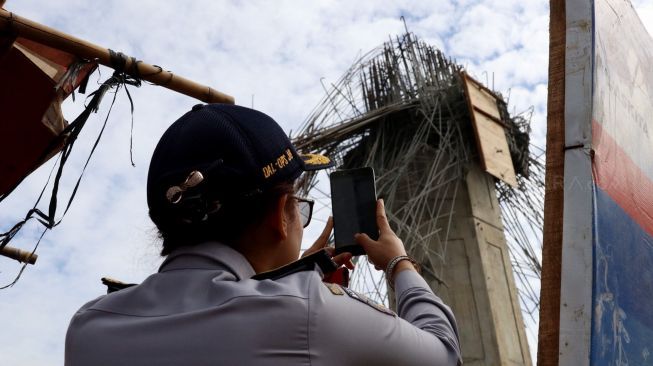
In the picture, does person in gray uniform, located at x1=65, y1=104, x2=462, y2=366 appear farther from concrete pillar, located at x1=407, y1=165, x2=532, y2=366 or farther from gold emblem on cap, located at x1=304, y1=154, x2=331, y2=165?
concrete pillar, located at x1=407, y1=165, x2=532, y2=366

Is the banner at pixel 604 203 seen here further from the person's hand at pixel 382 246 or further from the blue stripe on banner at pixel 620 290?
the person's hand at pixel 382 246

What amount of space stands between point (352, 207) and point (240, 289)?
36cm

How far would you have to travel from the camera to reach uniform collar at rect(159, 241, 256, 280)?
0.88 m

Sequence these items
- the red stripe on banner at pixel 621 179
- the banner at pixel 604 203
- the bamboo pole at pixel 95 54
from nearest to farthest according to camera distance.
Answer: the banner at pixel 604 203 < the red stripe on banner at pixel 621 179 < the bamboo pole at pixel 95 54

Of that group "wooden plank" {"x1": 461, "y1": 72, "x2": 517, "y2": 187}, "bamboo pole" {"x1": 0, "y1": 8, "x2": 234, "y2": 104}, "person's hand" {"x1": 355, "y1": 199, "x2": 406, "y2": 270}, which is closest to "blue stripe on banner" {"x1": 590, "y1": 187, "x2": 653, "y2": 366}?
"person's hand" {"x1": 355, "y1": 199, "x2": 406, "y2": 270}

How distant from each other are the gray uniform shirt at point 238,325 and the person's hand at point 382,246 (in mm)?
153

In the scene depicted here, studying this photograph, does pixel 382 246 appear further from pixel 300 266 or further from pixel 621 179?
pixel 621 179

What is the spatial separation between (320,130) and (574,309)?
525 centimetres

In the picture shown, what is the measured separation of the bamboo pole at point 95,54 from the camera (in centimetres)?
210

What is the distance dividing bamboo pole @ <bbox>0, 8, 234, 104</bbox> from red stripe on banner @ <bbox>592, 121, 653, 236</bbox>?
1.16m

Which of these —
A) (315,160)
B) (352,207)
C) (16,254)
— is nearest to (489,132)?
(16,254)

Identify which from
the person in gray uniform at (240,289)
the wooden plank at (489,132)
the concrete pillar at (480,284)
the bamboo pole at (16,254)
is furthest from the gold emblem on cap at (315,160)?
the wooden plank at (489,132)

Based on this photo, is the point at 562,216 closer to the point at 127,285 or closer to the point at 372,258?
the point at 372,258

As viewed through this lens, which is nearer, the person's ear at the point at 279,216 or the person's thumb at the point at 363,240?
the person's ear at the point at 279,216
